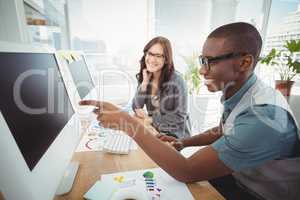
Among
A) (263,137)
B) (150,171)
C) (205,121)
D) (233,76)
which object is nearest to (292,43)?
(205,121)

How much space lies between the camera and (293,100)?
1.81m

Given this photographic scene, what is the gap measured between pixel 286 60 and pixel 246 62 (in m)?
2.24

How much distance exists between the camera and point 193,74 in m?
2.71

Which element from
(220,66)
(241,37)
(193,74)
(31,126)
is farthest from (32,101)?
(193,74)

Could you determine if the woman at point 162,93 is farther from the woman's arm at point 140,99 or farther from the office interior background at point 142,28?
the office interior background at point 142,28

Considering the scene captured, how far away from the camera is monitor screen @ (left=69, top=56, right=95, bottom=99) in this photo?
120 cm

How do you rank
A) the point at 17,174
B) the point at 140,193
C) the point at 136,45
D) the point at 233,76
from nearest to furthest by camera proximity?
the point at 17,174 → the point at 140,193 → the point at 233,76 → the point at 136,45

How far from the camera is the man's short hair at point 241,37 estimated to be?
3.00 feet

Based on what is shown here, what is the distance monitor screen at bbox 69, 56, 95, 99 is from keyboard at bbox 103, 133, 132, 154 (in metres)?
0.37

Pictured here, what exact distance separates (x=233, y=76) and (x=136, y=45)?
1.86 m

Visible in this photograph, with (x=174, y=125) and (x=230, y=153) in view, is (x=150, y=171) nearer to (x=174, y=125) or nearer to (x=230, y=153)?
(x=230, y=153)

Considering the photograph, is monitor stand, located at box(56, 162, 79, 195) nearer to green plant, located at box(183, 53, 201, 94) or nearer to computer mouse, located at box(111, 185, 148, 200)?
computer mouse, located at box(111, 185, 148, 200)


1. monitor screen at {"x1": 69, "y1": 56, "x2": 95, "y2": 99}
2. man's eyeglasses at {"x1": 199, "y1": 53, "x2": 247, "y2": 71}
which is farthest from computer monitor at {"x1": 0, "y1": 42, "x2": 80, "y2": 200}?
man's eyeglasses at {"x1": 199, "y1": 53, "x2": 247, "y2": 71}

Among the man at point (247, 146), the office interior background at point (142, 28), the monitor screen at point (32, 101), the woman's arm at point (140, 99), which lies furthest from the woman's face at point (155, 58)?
the monitor screen at point (32, 101)
